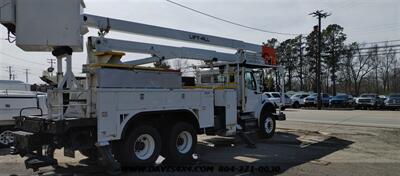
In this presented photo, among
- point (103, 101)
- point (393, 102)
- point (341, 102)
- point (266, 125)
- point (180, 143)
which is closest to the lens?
point (103, 101)

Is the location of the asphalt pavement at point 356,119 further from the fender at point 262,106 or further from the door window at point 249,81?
the door window at point 249,81

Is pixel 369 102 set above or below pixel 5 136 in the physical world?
above

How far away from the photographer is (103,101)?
26.2ft

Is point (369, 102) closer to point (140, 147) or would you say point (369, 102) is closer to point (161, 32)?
point (161, 32)

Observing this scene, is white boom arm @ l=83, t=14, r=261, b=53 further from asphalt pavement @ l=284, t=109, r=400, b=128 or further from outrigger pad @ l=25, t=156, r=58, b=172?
asphalt pavement @ l=284, t=109, r=400, b=128

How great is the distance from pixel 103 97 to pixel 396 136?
38.2ft

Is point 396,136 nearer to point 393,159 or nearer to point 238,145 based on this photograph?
point 393,159

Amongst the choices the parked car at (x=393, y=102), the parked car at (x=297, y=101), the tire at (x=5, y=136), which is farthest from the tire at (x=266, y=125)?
the parked car at (x=297, y=101)

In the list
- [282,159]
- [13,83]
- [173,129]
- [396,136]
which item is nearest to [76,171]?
[173,129]

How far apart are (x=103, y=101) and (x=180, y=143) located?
2.74 meters

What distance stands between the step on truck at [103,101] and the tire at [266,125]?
12.0ft

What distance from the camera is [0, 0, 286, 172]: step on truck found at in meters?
8.07

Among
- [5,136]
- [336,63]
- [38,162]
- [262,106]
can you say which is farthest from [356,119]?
[336,63]

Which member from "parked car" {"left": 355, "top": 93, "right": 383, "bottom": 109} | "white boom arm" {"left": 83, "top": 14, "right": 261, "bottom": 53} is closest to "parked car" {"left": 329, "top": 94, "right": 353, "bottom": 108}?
"parked car" {"left": 355, "top": 93, "right": 383, "bottom": 109}
